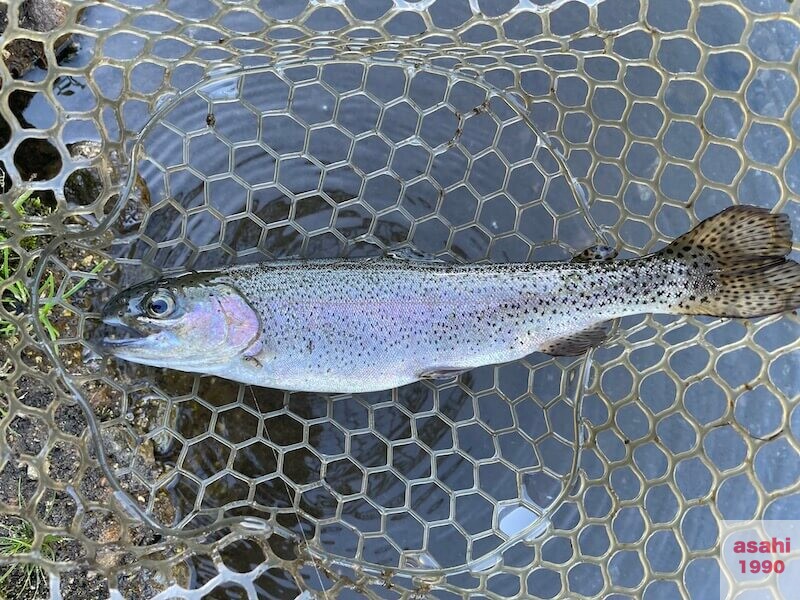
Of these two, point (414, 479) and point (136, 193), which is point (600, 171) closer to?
point (414, 479)

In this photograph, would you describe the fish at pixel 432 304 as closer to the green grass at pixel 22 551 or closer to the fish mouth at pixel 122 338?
the fish mouth at pixel 122 338

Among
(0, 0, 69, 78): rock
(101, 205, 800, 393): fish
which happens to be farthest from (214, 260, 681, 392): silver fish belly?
(0, 0, 69, 78): rock

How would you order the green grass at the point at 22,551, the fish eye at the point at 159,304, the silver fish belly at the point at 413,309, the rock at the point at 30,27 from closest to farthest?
the fish eye at the point at 159,304 < the silver fish belly at the point at 413,309 < the green grass at the point at 22,551 < the rock at the point at 30,27

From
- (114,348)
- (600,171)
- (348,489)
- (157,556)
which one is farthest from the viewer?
(600,171)

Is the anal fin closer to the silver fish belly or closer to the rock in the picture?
the silver fish belly

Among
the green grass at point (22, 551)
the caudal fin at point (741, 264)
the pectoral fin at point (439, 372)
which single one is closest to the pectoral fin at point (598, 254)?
the caudal fin at point (741, 264)

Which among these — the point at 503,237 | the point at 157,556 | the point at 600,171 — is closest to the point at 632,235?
the point at 600,171

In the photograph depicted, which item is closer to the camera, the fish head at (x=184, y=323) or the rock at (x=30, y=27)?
the fish head at (x=184, y=323)
